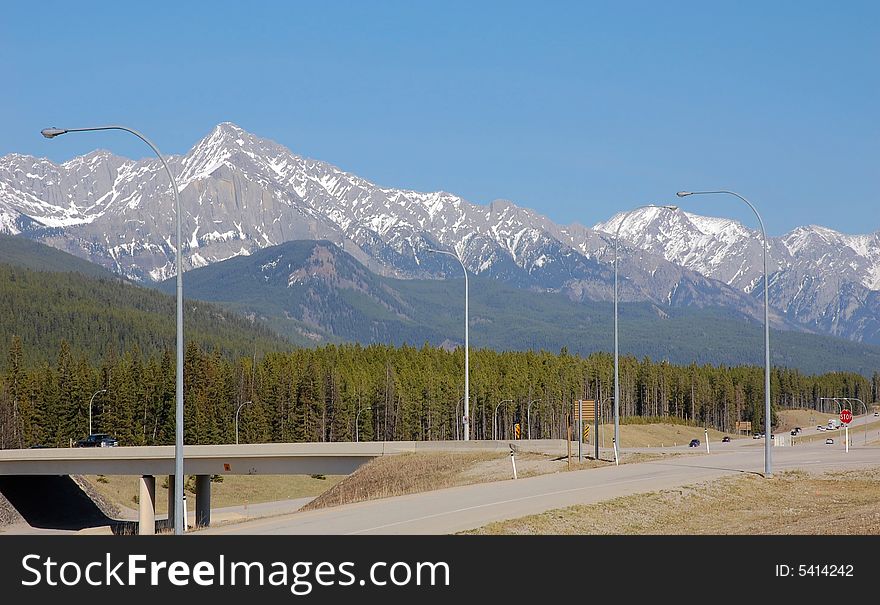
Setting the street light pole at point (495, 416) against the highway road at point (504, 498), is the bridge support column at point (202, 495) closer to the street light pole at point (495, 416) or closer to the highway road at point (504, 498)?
the highway road at point (504, 498)

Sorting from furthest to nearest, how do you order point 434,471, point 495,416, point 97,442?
point 495,416, point 97,442, point 434,471

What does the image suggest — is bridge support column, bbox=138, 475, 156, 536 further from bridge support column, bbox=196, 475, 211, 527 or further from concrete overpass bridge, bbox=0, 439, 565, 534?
bridge support column, bbox=196, 475, 211, 527

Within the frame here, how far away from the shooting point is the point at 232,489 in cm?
12425

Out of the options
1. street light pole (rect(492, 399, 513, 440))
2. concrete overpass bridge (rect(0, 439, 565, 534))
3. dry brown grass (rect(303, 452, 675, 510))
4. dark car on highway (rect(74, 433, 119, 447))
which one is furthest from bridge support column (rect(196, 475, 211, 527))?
street light pole (rect(492, 399, 513, 440))

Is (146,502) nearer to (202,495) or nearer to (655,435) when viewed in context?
(202,495)

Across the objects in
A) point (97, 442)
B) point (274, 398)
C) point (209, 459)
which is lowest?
point (97, 442)

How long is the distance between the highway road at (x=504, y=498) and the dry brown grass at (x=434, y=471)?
2.11 metres

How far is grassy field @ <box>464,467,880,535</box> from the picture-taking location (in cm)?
3139

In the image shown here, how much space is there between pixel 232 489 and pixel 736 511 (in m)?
91.7

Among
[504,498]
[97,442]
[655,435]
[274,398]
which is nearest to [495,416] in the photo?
[655,435]

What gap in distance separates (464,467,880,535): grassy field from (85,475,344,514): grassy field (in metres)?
75.6
